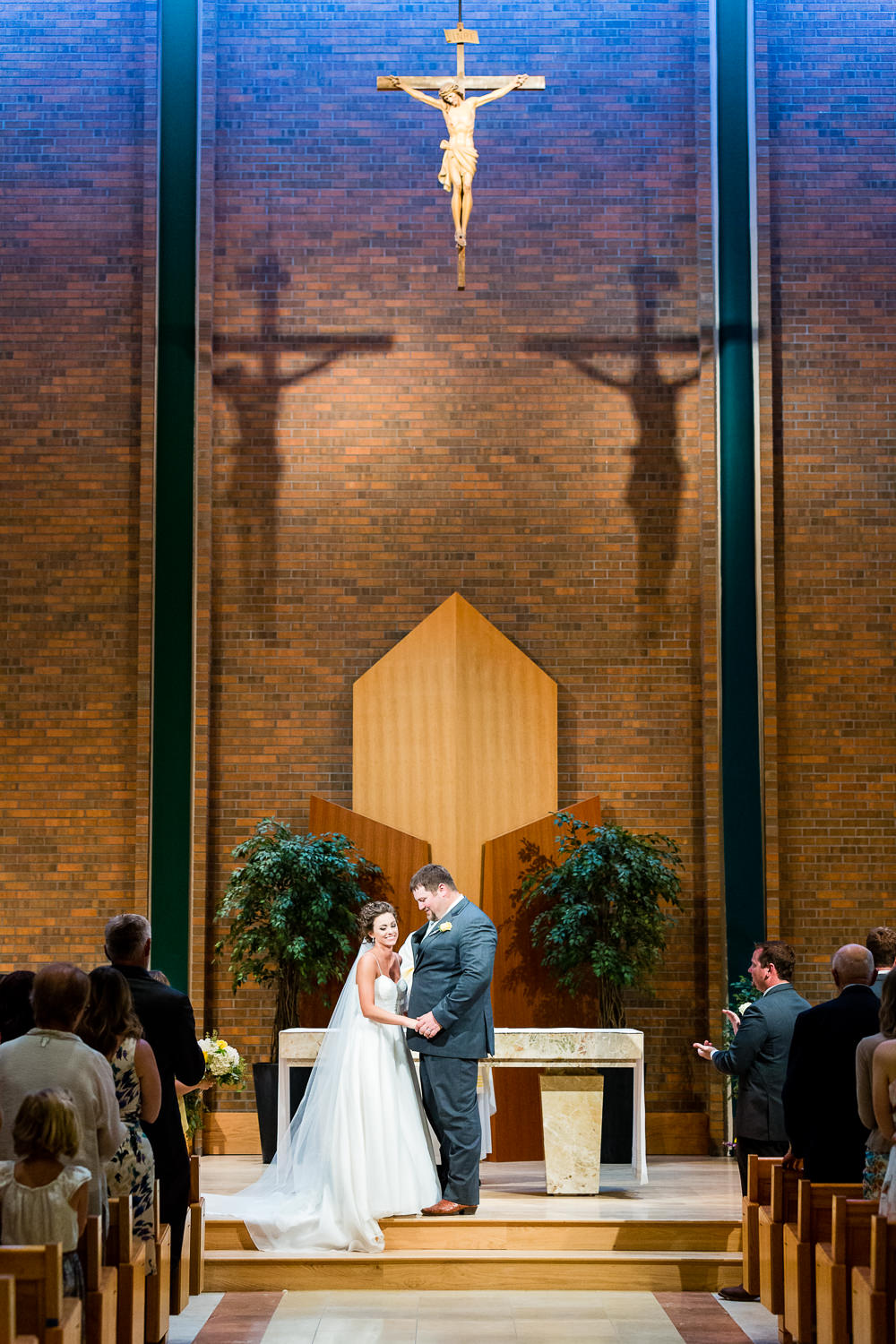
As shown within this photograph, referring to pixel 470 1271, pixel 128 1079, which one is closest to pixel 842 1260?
pixel 128 1079

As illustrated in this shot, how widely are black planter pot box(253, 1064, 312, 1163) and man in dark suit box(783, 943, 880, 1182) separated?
3.67m

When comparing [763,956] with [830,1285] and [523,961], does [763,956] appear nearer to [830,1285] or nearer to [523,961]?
[830,1285]

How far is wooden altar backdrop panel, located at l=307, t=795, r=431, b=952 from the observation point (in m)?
8.48

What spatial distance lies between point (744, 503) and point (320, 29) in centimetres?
403

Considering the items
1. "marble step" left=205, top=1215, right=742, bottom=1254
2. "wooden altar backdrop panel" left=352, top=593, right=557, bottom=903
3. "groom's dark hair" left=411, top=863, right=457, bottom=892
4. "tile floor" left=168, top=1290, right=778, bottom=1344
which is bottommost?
"tile floor" left=168, top=1290, right=778, bottom=1344

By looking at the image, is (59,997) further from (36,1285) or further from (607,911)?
(607,911)

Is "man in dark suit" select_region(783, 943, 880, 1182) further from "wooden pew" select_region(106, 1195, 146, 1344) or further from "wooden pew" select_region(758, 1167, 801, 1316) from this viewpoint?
"wooden pew" select_region(106, 1195, 146, 1344)

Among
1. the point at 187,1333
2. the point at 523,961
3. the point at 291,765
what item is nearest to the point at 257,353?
the point at 291,765

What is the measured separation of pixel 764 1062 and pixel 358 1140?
1681 mm

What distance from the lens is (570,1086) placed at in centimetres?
686

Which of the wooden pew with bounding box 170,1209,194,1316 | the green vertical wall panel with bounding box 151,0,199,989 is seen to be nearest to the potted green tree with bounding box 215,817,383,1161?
the green vertical wall panel with bounding box 151,0,199,989

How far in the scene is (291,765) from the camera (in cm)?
880

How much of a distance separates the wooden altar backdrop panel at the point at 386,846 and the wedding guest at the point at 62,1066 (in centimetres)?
473

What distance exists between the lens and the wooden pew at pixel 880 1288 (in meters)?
3.58
